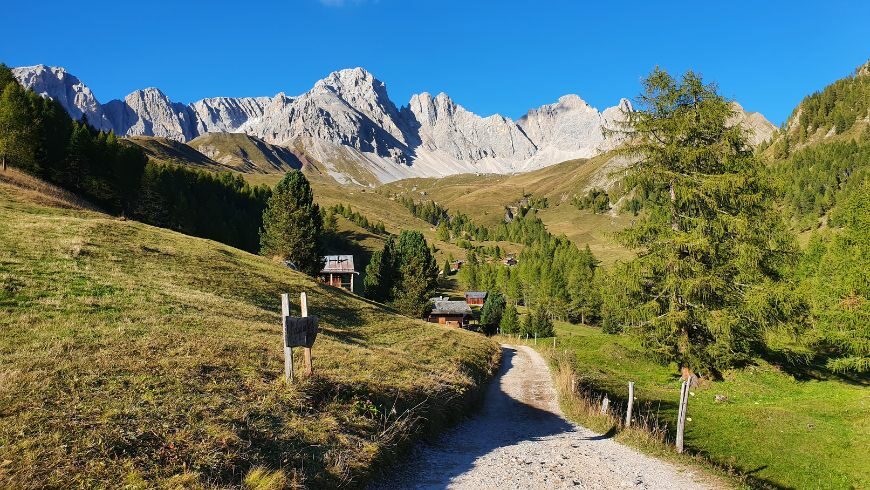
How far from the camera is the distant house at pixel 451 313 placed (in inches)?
3674

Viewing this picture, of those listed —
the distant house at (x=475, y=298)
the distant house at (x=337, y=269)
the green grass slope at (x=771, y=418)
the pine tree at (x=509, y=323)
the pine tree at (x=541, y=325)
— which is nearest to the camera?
the green grass slope at (x=771, y=418)

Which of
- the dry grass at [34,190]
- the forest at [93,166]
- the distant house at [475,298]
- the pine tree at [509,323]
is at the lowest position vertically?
the pine tree at [509,323]

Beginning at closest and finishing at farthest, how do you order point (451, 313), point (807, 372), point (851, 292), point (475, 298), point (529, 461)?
1. point (529, 461)
2. point (851, 292)
3. point (807, 372)
4. point (451, 313)
5. point (475, 298)

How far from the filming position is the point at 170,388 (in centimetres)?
1177

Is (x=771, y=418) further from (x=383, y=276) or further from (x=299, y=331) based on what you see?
(x=383, y=276)

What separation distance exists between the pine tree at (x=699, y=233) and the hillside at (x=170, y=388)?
11386mm

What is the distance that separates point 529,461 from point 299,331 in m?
7.10

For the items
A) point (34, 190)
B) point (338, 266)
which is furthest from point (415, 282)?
point (34, 190)

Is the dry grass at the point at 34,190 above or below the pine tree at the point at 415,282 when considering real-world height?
above

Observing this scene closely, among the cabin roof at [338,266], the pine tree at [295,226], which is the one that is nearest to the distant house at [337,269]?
the cabin roof at [338,266]

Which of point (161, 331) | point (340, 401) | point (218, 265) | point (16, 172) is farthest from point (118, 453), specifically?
point (16, 172)

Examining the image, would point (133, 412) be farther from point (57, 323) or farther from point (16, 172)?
point (16, 172)

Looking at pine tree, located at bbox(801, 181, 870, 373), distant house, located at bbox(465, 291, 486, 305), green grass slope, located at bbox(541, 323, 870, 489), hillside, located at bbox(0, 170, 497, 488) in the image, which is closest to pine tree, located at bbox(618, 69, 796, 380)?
green grass slope, located at bbox(541, 323, 870, 489)

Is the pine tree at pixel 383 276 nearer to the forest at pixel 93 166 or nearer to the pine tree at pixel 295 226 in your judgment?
the pine tree at pixel 295 226
